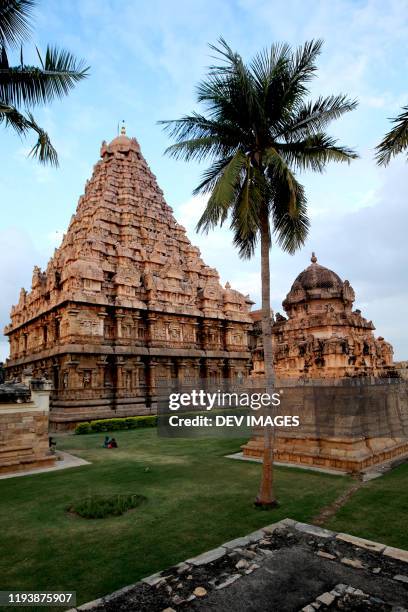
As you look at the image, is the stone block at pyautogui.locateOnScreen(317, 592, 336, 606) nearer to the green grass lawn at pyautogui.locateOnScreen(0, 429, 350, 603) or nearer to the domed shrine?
the green grass lawn at pyautogui.locateOnScreen(0, 429, 350, 603)

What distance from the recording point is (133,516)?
8.94 meters

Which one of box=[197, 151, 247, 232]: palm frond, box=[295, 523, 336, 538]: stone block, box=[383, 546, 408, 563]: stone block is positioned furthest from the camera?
box=[197, 151, 247, 232]: palm frond

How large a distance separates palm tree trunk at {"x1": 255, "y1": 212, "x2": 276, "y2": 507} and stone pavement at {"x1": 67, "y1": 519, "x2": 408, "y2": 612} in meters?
1.95

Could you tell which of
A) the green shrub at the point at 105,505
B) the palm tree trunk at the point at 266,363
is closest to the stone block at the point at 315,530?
the palm tree trunk at the point at 266,363

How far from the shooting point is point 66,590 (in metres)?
5.87

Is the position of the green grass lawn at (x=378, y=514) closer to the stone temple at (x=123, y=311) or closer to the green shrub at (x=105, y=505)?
the green shrub at (x=105, y=505)

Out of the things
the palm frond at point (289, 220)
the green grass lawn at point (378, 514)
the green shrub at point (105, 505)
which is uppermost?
the palm frond at point (289, 220)

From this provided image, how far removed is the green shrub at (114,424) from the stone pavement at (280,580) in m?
20.5

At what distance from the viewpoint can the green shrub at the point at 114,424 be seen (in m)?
25.6

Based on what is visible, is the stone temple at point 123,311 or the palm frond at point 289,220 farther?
the stone temple at point 123,311

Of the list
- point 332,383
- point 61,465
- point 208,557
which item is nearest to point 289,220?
point 332,383

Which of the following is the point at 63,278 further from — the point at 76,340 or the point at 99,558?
the point at 99,558

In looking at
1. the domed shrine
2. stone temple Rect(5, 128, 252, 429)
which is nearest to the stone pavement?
the domed shrine

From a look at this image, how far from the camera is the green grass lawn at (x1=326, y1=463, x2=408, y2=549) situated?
24.3 feet
